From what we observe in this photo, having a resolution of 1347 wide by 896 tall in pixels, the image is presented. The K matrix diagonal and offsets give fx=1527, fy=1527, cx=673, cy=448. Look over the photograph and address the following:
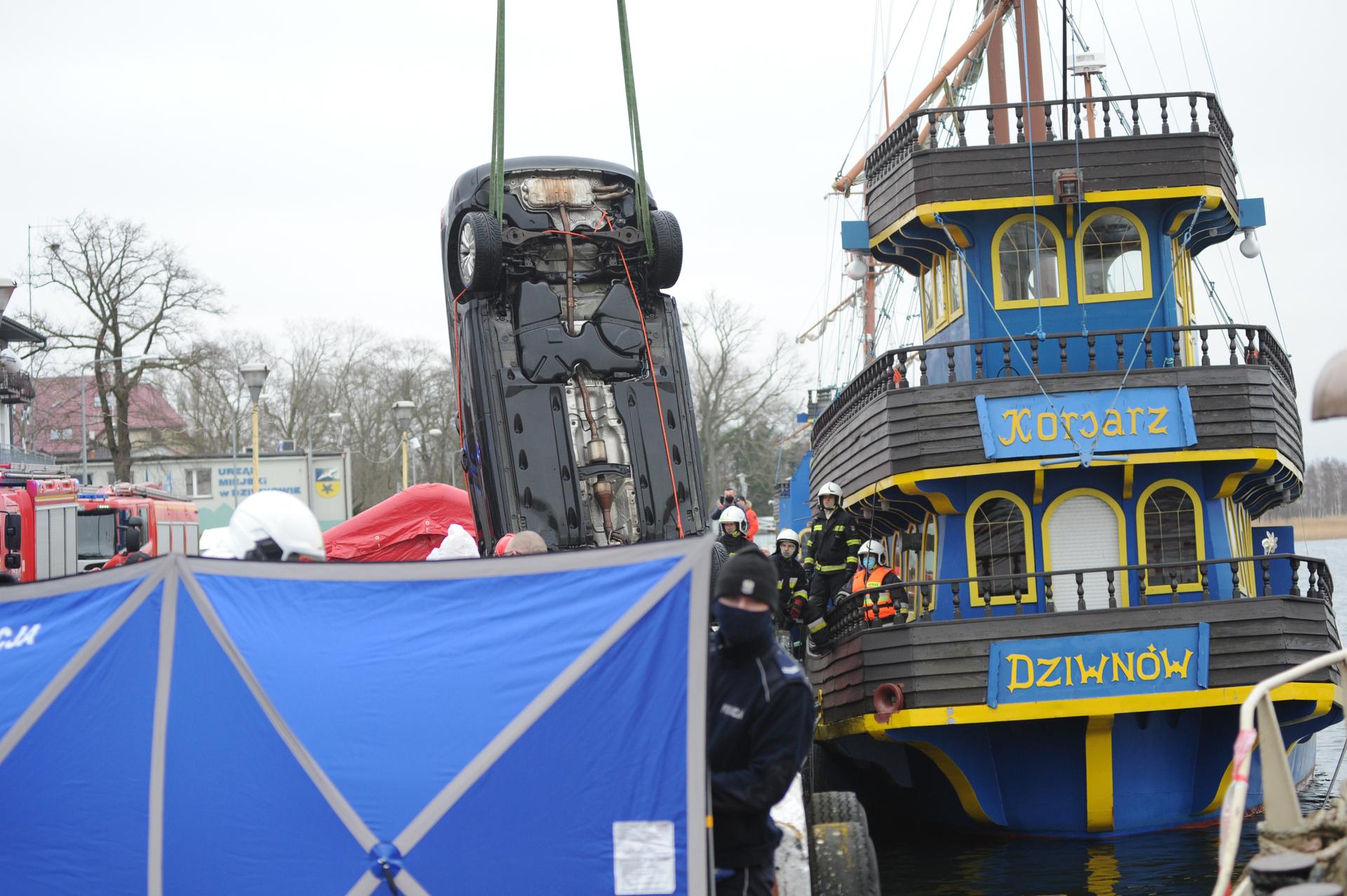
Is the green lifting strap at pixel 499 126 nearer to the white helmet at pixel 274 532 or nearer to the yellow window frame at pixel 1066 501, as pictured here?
the white helmet at pixel 274 532

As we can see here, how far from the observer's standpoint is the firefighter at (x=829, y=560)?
16312mm


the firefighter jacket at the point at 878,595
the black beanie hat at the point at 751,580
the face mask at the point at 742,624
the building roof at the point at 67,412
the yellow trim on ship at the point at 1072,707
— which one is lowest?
the yellow trim on ship at the point at 1072,707

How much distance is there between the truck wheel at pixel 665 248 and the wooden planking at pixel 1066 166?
160 inches

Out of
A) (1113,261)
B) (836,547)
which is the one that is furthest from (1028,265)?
(836,547)

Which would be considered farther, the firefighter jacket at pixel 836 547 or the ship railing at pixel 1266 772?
the firefighter jacket at pixel 836 547

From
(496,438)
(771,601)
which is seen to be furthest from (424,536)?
(771,601)

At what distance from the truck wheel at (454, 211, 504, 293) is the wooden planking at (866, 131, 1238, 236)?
18.1 feet

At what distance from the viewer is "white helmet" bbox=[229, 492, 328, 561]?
6188mm

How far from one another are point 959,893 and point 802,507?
19377mm

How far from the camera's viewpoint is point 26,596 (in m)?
6.27

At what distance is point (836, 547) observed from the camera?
16.4m

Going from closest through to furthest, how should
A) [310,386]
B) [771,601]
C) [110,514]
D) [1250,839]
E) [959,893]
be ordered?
[771,601] → [959,893] → [1250,839] → [110,514] → [310,386]

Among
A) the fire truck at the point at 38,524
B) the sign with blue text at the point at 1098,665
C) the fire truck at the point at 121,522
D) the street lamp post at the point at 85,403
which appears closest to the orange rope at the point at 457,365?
the sign with blue text at the point at 1098,665

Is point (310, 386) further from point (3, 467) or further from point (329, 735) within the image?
point (329, 735)
